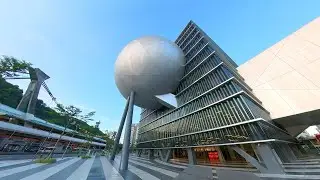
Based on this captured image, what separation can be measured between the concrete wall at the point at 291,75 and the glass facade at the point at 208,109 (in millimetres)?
1588

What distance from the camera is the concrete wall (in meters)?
16.6

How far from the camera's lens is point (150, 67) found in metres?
28.7

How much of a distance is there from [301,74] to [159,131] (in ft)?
78.0

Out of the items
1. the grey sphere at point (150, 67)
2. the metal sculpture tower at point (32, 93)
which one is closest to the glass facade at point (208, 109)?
the grey sphere at point (150, 67)

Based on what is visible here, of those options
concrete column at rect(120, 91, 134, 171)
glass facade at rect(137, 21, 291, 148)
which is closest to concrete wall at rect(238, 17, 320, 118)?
glass facade at rect(137, 21, 291, 148)

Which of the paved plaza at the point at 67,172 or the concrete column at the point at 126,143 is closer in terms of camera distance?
the paved plaza at the point at 67,172

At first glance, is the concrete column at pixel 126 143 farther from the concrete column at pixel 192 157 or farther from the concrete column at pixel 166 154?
the concrete column at pixel 192 157

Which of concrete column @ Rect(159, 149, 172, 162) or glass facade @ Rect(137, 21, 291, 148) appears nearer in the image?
glass facade @ Rect(137, 21, 291, 148)

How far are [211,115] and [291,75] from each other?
9707mm

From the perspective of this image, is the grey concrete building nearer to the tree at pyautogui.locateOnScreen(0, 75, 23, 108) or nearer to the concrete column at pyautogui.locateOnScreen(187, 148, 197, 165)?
the concrete column at pyautogui.locateOnScreen(187, 148, 197, 165)

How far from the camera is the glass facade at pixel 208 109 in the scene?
1645 centimetres

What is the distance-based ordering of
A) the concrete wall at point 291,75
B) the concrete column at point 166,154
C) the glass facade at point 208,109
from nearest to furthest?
the glass facade at point 208,109 → the concrete wall at point 291,75 → the concrete column at point 166,154

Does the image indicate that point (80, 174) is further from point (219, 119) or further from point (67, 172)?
point (219, 119)

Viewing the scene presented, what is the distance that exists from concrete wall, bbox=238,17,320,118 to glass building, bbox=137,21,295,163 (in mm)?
1662
